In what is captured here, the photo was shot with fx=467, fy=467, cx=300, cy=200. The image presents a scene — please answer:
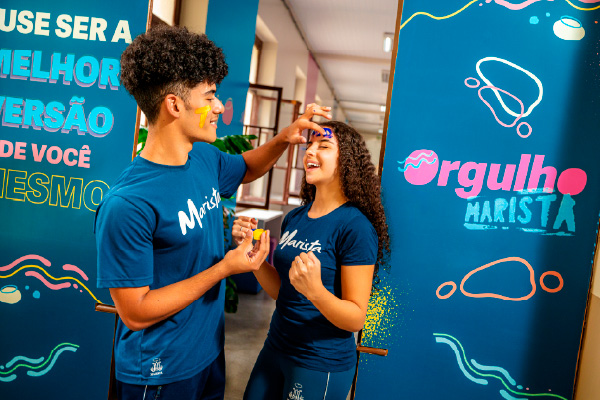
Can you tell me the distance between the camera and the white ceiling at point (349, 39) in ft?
21.7

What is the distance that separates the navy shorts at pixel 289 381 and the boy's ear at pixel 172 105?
849mm

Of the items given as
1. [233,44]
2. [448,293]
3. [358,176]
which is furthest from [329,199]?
[233,44]

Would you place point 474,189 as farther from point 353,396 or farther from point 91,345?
point 91,345

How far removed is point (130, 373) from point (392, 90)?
134 centimetres

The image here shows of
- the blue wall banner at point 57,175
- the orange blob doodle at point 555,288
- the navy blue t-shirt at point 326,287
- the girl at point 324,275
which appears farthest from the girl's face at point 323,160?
the blue wall banner at point 57,175

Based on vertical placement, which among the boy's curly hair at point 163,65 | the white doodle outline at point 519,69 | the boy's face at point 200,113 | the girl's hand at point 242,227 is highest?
the white doodle outline at point 519,69

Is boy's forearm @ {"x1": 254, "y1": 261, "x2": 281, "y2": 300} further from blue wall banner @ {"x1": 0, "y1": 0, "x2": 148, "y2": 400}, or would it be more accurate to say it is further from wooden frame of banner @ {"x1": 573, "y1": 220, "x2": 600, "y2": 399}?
wooden frame of banner @ {"x1": 573, "y1": 220, "x2": 600, "y2": 399}

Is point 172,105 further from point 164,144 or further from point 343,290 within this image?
point 343,290

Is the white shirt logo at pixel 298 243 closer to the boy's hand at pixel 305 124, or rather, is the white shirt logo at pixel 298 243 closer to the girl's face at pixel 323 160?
the girl's face at pixel 323 160

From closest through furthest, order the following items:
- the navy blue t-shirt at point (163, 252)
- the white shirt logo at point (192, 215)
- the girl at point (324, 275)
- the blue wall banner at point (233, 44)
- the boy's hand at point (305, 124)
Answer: the navy blue t-shirt at point (163, 252)
the white shirt logo at point (192, 215)
the girl at point (324, 275)
the boy's hand at point (305, 124)
the blue wall banner at point (233, 44)

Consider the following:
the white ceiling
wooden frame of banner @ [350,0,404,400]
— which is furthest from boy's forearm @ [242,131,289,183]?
the white ceiling

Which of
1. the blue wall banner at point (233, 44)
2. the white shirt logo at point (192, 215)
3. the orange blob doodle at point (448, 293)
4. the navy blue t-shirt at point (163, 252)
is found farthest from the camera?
the blue wall banner at point (233, 44)

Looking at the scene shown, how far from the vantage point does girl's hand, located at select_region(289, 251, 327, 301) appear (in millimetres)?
1330

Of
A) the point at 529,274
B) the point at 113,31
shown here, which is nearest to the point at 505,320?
the point at 529,274
